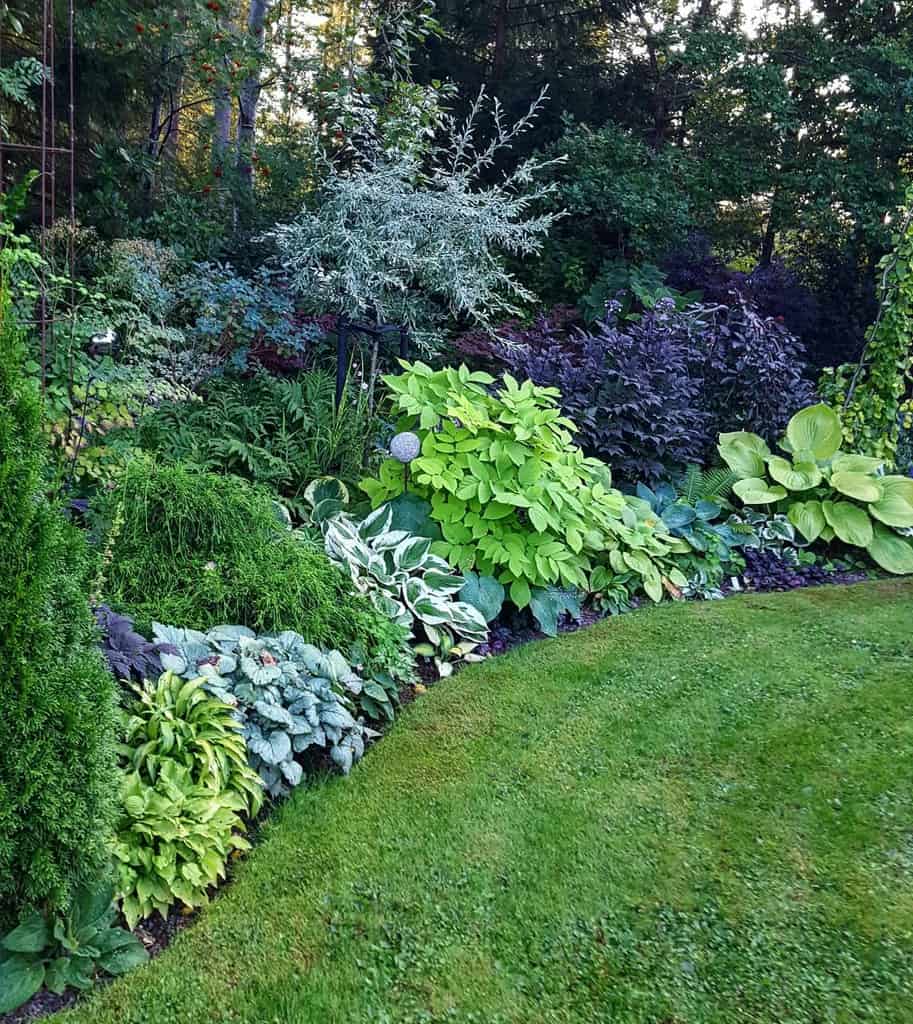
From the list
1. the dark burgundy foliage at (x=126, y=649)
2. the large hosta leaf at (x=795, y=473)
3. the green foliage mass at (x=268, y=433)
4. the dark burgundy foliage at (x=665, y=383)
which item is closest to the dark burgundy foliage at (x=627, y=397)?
the dark burgundy foliage at (x=665, y=383)

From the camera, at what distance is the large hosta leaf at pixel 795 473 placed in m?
4.71

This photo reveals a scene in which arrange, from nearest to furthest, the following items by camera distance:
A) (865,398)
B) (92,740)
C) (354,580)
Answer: (92,740), (354,580), (865,398)

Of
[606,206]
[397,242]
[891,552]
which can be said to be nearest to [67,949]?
[397,242]

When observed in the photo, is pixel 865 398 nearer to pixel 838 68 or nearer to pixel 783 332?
pixel 783 332

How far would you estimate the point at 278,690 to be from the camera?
2463 millimetres

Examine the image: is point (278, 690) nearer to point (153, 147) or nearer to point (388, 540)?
point (388, 540)

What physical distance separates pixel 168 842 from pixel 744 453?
4068 mm

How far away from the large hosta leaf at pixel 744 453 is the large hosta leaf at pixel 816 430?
0.19 m

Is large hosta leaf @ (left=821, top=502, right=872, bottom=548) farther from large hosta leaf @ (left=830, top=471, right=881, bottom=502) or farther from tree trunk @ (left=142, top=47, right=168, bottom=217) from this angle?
tree trunk @ (left=142, top=47, right=168, bottom=217)

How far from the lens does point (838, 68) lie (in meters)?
7.39

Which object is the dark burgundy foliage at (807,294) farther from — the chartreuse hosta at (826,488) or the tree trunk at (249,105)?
the tree trunk at (249,105)

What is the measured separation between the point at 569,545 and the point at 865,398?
9.29ft

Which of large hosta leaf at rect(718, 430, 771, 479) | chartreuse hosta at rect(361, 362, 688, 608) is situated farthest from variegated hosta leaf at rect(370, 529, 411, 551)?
large hosta leaf at rect(718, 430, 771, 479)

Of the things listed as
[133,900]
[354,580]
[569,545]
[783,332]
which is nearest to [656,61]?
[783,332]
